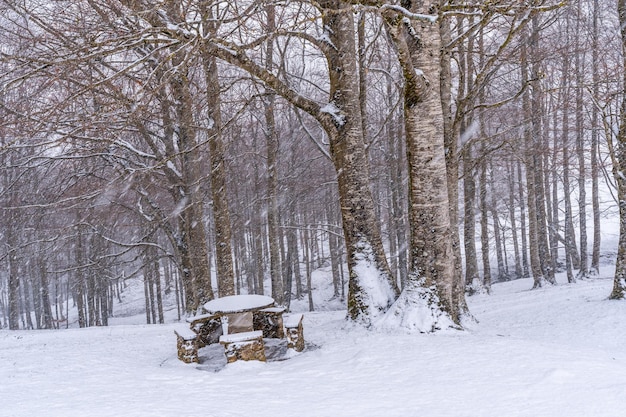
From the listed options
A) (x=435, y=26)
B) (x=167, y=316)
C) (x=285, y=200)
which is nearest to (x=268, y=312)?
(x=435, y=26)

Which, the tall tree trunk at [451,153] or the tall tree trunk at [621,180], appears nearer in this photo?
the tall tree trunk at [451,153]

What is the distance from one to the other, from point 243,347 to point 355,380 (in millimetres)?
2005

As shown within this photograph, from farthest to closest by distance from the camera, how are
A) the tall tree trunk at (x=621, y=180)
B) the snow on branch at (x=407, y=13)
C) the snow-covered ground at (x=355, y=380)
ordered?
the tall tree trunk at (x=621, y=180) → the snow on branch at (x=407, y=13) → the snow-covered ground at (x=355, y=380)

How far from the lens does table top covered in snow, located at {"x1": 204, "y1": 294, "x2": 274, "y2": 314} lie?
719 cm

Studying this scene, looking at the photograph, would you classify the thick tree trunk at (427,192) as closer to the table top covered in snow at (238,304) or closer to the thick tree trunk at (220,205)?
the table top covered in snow at (238,304)

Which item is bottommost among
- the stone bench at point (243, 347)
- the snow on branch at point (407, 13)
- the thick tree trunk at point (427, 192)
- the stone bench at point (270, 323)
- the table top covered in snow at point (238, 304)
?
the stone bench at point (270, 323)

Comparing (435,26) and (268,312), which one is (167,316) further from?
(435,26)

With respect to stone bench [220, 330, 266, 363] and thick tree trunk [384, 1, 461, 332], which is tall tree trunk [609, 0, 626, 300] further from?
stone bench [220, 330, 266, 363]

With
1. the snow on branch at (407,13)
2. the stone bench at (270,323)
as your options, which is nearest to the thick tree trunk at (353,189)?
the stone bench at (270,323)

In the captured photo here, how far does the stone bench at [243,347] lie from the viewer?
6.03m

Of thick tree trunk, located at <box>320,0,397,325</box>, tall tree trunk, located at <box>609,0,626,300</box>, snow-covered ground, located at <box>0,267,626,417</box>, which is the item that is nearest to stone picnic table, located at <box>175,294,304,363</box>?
snow-covered ground, located at <box>0,267,626,417</box>

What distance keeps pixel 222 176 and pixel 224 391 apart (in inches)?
267

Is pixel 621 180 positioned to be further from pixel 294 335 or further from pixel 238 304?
pixel 238 304

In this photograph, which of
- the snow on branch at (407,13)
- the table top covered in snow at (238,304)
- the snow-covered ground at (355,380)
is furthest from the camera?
the table top covered in snow at (238,304)
